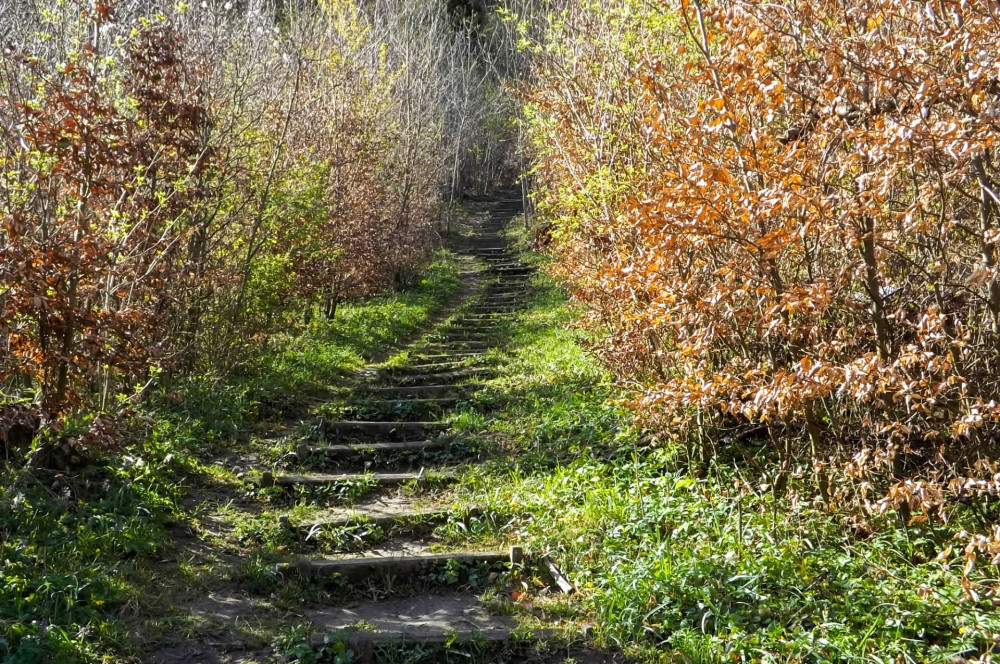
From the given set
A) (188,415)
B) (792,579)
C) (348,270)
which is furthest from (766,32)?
(348,270)

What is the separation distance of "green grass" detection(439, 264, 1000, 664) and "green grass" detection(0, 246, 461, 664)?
1.99 m

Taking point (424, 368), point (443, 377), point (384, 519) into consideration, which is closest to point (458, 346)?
point (424, 368)

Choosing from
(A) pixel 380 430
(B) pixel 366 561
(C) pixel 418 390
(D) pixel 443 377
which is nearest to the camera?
(B) pixel 366 561

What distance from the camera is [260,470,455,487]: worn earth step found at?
20.2ft

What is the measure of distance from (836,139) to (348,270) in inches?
387

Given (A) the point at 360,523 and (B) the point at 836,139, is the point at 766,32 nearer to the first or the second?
(B) the point at 836,139

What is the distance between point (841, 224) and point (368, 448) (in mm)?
4721

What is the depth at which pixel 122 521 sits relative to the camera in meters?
4.86

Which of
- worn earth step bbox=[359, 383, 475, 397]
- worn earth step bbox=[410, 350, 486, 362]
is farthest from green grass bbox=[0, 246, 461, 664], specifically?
worn earth step bbox=[410, 350, 486, 362]

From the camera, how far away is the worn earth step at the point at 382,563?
191 inches

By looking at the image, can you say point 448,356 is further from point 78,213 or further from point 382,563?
point 78,213

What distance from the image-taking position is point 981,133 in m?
2.83

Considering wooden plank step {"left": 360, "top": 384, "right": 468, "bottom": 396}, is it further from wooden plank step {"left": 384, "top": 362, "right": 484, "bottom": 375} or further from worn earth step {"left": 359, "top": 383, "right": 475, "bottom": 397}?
wooden plank step {"left": 384, "top": 362, "right": 484, "bottom": 375}

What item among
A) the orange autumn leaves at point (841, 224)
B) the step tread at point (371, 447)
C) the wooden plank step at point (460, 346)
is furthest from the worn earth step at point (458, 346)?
the orange autumn leaves at point (841, 224)
